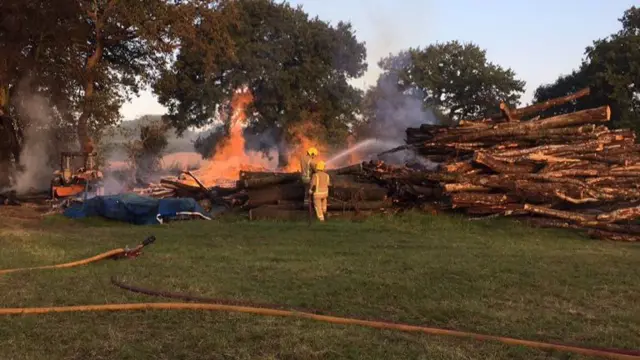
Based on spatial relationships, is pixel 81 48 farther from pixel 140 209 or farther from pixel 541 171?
pixel 541 171

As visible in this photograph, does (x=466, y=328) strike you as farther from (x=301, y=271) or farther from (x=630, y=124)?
(x=630, y=124)

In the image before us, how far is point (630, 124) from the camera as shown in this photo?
112 ft

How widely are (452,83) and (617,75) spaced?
39.8ft

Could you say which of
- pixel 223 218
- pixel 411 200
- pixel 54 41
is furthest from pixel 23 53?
pixel 411 200

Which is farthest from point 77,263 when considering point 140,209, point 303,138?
point 303,138

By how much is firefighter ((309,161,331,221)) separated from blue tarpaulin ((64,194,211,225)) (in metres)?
3.16

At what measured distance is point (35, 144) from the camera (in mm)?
26844

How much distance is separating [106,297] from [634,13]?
44684 millimetres

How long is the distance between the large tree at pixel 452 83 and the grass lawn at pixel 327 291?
112ft

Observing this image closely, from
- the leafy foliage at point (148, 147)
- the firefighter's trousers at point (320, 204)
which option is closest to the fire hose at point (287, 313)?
the firefighter's trousers at point (320, 204)

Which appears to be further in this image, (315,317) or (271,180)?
(271,180)

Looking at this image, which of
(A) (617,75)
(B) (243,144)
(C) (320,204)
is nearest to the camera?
(C) (320,204)

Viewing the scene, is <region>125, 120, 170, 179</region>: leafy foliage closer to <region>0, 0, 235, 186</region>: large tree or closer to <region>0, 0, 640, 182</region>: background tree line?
<region>0, 0, 640, 182</region>: background tree line

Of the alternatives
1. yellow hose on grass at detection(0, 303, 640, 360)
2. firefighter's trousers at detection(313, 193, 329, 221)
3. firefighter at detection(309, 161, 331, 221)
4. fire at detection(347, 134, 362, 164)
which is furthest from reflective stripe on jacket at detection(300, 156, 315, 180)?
fire at detection(347, 134, 362, 164)
